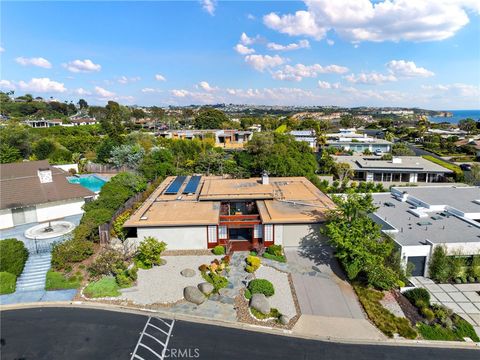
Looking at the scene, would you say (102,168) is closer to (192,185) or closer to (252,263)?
(192,185)

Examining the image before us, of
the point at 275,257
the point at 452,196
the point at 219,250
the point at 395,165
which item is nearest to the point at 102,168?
the point at 219,250

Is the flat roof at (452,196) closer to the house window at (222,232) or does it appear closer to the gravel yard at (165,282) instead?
the house window at (222,232)

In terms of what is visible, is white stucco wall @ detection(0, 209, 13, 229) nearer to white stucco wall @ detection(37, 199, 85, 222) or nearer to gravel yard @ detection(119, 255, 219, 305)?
white stucco wall @ detection(37, 199, 85, 222)

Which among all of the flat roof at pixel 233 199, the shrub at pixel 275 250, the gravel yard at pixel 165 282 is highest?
the flat roof at pixel 233 199

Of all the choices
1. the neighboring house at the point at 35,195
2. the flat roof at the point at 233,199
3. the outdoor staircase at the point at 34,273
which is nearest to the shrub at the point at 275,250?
the flat roof at the point at 233,199

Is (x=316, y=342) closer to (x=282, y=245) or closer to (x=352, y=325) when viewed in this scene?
(x=352, y=325)
